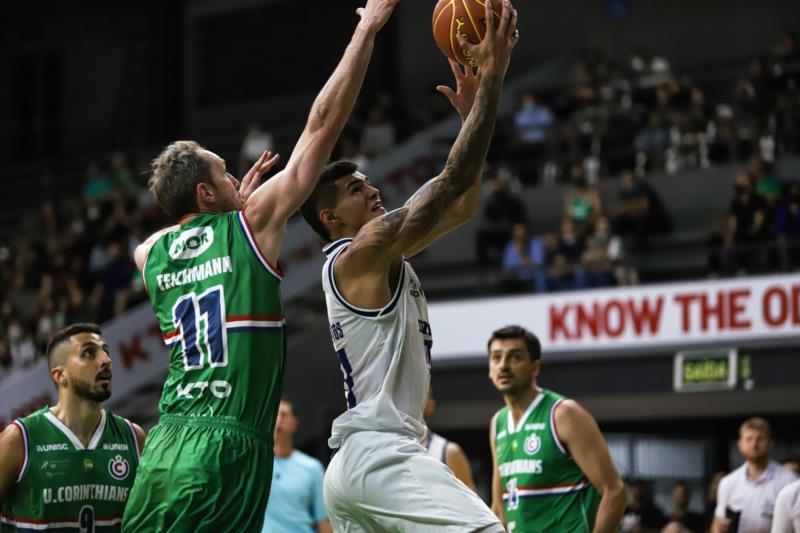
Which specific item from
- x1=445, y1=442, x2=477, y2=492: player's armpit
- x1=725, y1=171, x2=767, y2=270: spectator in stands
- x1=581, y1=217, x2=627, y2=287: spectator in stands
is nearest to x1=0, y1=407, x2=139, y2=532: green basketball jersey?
x1=445, y1=442, x2=477, y2=492: player's armpit

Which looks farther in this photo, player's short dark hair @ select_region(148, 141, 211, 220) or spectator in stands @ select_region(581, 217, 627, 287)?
spectator in stands @ select_region(581, 217, 627, 287)

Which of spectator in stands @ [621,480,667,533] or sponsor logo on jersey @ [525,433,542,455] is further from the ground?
sponsor logo on jersey @ [525,433,542,455]

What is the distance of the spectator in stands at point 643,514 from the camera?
45.4ft

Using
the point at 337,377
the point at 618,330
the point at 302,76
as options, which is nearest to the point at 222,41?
the point at 302,76

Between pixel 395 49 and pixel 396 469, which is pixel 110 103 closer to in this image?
pixel 395 49

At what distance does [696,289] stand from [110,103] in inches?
628

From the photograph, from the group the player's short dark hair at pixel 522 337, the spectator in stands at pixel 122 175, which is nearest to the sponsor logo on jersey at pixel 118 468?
the player's short dark hair at pixel 522 337

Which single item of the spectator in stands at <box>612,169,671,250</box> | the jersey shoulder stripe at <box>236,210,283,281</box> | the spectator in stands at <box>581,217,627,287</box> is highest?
the spectator in stands at <box>612,169,671,250</box>

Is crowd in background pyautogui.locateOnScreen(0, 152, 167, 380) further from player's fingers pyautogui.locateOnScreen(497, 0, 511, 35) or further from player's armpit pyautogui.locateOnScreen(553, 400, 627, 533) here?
player's fingers pyautogui.locateOnScreen(497, 0, 511, 35)

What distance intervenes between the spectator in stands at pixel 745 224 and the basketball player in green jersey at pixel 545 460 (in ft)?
26.7

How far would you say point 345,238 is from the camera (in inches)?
223

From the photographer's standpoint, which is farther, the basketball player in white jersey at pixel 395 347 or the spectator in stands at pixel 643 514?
the spectator in stands at pixel 643 514

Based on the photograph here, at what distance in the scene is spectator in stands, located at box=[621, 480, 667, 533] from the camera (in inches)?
545

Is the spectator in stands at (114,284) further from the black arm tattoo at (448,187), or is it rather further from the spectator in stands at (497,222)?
the black arm tattoo at (448,187)
